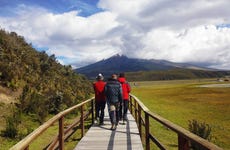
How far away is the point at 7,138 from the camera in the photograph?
36.4 ft

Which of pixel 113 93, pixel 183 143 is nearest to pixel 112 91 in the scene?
pixel 113 93

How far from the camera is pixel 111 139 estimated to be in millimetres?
9523

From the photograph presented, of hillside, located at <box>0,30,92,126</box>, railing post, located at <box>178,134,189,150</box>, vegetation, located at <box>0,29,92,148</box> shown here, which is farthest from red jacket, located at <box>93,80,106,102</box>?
railing post, located at <box>178,134,189,150</box>

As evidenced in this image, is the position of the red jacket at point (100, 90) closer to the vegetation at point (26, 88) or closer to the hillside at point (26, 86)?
the vegetation at point (26, 88)

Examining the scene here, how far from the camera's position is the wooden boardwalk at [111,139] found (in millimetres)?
8531

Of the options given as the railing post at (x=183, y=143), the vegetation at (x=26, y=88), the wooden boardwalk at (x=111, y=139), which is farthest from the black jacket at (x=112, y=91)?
the railing post at (x=183, y=143)

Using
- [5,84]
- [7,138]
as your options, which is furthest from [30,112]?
[7,138]

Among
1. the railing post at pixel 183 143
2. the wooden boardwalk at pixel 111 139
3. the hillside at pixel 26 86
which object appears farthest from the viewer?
the hillside at pixel 26 86

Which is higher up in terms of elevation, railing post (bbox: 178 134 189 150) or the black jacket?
the black jacket

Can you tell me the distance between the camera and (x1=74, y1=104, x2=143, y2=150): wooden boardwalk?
8531 millimetres

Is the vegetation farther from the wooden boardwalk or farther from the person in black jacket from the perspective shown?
the person in black jacket

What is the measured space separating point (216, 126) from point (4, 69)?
1167 cm

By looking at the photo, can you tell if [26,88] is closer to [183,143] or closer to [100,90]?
[100,90]

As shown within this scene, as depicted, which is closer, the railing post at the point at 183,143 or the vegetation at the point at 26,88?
the railing post at the point at 183,143
